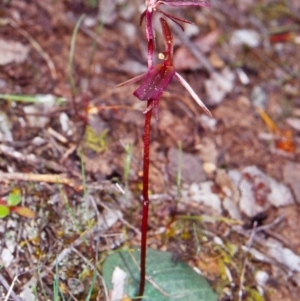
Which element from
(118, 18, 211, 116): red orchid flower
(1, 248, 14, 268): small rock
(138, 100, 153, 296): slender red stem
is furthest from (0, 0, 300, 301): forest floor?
(118, 18, 211, 116): red orchid flower

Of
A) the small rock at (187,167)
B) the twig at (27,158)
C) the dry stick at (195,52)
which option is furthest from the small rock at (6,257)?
the dry stick at (195,52)

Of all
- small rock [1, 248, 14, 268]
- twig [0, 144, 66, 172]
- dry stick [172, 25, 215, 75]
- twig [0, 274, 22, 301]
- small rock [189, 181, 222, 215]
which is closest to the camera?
twig [0, 274, 22, 301]

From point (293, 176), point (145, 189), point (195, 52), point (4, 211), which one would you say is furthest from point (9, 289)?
point (195, 52)

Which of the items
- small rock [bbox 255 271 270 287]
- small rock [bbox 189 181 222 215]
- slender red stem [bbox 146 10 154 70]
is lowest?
small rock [bbox 255 271 270 287]

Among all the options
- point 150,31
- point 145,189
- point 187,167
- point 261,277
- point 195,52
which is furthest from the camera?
point 195,52

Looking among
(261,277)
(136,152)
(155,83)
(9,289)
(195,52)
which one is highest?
(195,52)

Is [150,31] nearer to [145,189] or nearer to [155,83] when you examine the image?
[155,83]

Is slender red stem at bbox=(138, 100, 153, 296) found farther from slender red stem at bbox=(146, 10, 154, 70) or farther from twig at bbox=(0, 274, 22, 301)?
twig at bbox=(0, 274, 22, 301)
